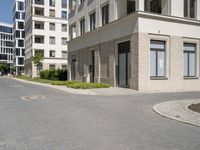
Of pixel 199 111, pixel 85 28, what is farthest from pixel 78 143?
pixel 85 28

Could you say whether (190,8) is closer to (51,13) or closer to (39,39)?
(39,39)

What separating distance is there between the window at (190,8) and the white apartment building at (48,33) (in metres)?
43.0

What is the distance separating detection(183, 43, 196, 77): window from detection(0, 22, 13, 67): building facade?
113 m

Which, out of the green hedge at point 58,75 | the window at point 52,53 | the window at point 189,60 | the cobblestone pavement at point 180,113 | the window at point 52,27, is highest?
the window at point 52,27

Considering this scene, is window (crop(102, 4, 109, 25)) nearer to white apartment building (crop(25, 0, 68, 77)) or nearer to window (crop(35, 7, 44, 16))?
white apartment building (crop(25, 0, 68, 77))

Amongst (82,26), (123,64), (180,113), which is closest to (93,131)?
(180,113)

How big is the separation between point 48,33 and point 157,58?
46.5m

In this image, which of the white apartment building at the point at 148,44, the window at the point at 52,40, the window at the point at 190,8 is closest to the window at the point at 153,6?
the white apartment building at the point at 148,44

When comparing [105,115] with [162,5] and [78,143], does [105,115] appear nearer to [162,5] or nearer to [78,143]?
[78,143]

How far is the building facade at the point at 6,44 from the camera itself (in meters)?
126

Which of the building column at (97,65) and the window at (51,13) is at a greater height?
the window at (51,13)

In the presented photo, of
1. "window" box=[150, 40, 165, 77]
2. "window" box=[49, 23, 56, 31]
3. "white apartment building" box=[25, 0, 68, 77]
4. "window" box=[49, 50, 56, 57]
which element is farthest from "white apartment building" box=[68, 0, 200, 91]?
"window" box=[49, 23, 56, 31]

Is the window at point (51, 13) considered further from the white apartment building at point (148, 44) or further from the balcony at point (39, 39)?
the white apartment building at point (148, 44)

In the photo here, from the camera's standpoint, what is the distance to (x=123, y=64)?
22.8m
